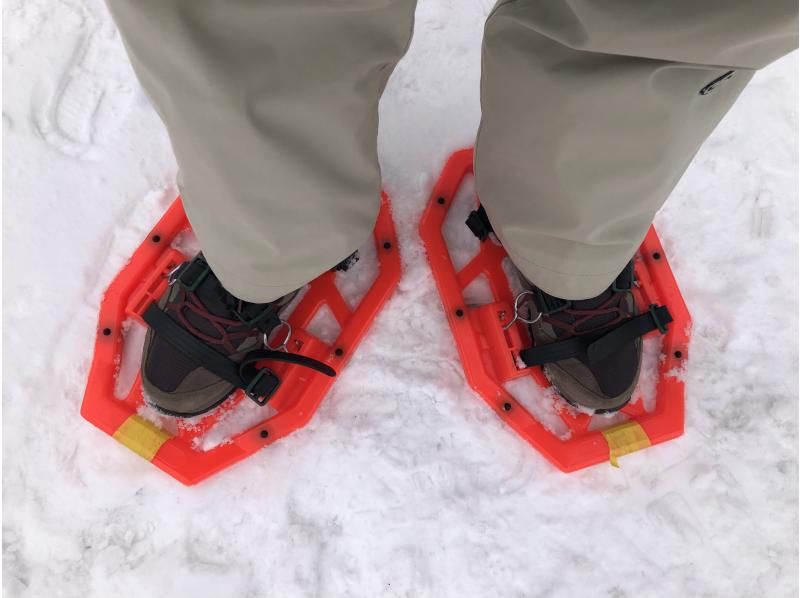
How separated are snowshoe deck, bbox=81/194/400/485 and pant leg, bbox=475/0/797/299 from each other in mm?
435

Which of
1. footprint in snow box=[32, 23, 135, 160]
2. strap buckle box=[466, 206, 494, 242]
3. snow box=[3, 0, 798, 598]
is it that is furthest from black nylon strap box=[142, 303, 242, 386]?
strap buckle box=[466, 206, 494, 242]

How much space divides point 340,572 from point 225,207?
96cm

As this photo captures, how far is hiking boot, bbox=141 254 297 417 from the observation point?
1.34 metres

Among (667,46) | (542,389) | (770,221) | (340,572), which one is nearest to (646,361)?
(542,389)

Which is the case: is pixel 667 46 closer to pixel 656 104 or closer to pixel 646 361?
pixel 656 104

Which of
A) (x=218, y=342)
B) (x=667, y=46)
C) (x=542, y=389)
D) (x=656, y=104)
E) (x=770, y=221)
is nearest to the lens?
(x=667, y=46)

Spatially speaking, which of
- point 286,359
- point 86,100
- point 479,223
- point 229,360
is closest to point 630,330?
point 479,223

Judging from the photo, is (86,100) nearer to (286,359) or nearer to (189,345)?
(189,345)

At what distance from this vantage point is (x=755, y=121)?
1678mm

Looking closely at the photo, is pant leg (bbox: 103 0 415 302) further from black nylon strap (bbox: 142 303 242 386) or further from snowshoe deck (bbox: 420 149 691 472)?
snowshoe deck (bbox: 420 149 691 472)

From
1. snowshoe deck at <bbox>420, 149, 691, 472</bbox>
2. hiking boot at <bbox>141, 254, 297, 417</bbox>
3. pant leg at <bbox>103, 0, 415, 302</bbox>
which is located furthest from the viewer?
snowshoe deck at <bbox>420, 149, 691, 472</bbox>

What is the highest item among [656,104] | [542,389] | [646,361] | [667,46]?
[667,46]

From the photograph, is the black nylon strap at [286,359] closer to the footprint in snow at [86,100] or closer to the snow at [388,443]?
the snow at [388,443]

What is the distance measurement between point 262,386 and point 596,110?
36.4 inches
